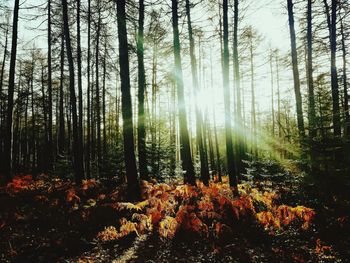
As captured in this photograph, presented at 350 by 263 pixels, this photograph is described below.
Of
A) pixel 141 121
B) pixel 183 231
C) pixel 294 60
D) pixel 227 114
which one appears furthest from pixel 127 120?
pixel 294 60

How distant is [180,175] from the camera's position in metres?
16.3

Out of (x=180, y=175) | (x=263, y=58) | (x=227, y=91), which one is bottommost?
(x=180, y=175)

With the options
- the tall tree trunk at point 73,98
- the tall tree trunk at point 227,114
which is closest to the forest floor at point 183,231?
the tall tree trunk at point 227,114

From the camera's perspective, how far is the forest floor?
191 inches

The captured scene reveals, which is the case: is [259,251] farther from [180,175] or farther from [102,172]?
[180,175]

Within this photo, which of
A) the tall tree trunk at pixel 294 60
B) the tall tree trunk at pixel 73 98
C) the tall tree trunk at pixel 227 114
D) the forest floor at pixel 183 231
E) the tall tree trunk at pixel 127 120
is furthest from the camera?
the tall tree trunk at pixel 73 98

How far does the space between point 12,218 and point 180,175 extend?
10859 mm

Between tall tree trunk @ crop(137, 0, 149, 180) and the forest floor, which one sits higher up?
tall tree trunk @ crop(137, 0, 149, 180)

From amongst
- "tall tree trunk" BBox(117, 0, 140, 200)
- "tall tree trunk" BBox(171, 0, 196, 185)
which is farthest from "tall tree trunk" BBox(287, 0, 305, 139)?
"tall tree trunk" BBox(117, 0, 140, 200)

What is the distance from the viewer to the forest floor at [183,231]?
4844 mm

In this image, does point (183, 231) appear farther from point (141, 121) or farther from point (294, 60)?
point (294, 60)

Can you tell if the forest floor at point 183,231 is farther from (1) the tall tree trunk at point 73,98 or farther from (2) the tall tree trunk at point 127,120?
(1) the tall tree trunk at point 73,98

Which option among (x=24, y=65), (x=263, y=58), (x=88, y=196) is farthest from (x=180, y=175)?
(x=24, y=65)

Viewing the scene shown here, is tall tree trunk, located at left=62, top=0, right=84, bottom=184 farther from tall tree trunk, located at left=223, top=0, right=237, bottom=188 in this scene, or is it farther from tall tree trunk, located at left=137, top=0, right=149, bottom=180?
tall tree trunk, located at left=223, top=0, right=237, bottom=188
